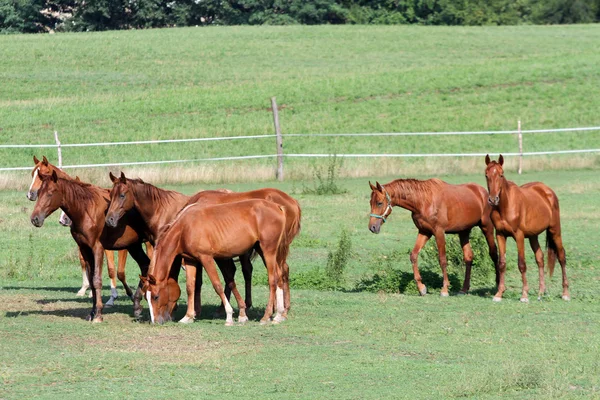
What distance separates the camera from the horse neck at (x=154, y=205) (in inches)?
486

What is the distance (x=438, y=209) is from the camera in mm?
14398

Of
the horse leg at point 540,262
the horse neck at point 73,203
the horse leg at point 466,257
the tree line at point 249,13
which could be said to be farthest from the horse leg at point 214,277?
the tree line at point 249,13

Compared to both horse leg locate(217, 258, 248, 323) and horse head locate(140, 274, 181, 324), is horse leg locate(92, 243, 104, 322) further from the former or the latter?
horse leg locate(217, 258, 248, 323)

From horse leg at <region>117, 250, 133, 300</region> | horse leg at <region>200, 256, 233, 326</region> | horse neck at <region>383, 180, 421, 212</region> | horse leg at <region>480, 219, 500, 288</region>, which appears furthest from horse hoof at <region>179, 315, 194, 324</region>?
horse leg at <region>480, 219, 500, 288</region>

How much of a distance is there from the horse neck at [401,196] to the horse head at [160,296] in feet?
12.5

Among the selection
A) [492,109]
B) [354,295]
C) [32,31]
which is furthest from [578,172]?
[32,31]

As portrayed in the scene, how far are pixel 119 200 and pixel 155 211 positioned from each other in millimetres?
693

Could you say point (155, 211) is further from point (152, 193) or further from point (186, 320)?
point (186, 320)

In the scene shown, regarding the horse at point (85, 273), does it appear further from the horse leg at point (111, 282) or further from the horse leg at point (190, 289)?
the horse leg at point (190, 289)

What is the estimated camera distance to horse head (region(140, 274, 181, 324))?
11547mm

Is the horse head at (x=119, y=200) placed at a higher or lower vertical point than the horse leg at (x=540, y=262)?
higher

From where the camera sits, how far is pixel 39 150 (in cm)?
3622

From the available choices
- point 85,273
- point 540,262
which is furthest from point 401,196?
point 85,273

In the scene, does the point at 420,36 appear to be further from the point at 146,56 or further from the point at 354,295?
the point at 354,295
